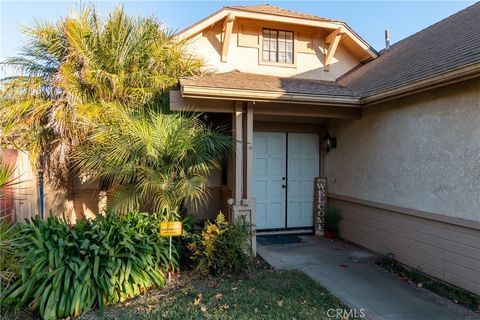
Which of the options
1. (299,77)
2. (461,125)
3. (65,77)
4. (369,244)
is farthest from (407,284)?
(65,77)

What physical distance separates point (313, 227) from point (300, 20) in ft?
16.2

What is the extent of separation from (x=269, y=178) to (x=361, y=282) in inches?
128

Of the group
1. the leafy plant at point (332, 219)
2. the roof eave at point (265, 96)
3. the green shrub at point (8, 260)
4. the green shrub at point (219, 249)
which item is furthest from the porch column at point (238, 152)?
the green shrub at point (8, 260)

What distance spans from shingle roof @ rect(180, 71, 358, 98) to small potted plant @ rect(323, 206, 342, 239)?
2733 mm

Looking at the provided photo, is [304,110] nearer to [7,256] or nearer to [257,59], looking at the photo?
[257,59]

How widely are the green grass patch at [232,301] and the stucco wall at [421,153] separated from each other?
226cm

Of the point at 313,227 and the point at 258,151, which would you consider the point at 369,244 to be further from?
the point at 258,151

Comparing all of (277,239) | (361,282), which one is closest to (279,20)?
(277,239)

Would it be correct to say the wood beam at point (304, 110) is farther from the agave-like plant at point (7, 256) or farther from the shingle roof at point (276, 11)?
the agave-like plant at point (7, 256)

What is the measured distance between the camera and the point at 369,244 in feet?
20.4

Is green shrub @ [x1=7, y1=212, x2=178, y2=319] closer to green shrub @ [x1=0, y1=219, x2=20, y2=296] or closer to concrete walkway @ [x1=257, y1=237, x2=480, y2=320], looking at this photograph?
green shrub @ [x1=0, y1=219, x2=20, y2=296]

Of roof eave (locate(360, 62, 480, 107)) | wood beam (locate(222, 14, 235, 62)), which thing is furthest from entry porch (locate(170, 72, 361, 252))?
wood beam (locate(222, 14, 235, 62))

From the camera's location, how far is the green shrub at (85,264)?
3.65 m

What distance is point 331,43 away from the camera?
312 inches
